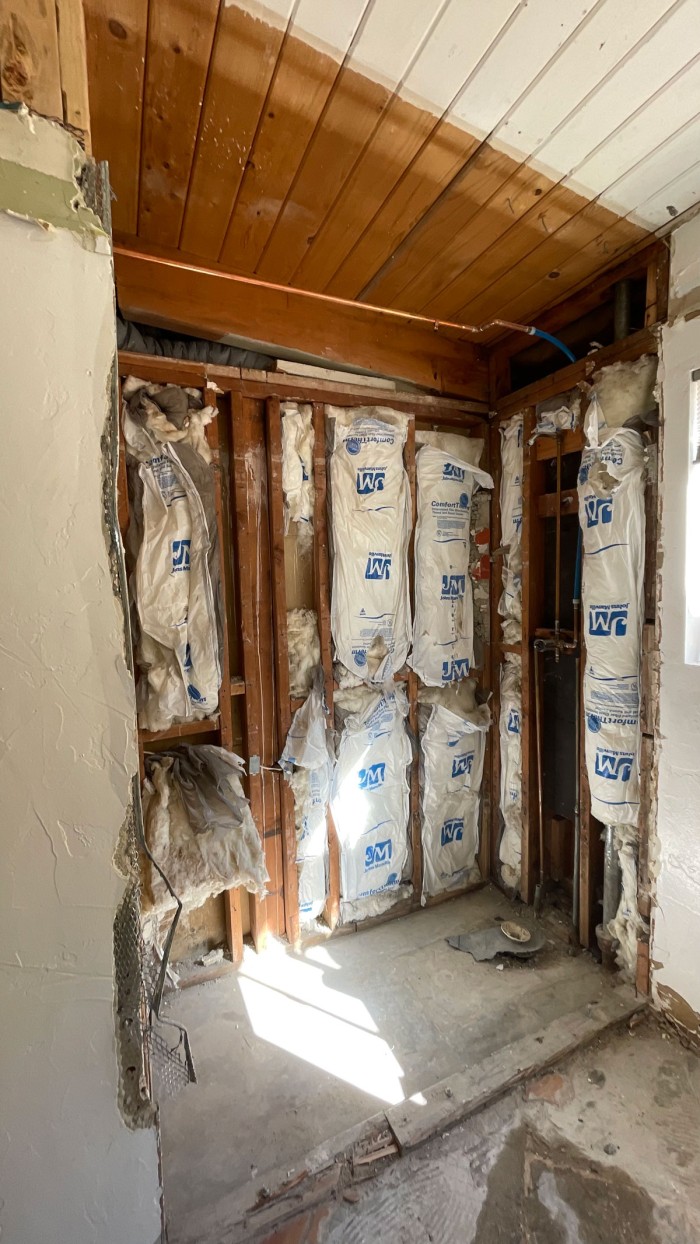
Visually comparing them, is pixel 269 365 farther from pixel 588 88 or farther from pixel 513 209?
pixel 588 88

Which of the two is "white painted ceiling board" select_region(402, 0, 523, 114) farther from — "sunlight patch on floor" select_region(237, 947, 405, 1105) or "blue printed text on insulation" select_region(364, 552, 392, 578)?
"sunlight patch on floor" select_region(237, 947, 405, 1105)

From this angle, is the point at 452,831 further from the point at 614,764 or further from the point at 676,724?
the point at 676,724

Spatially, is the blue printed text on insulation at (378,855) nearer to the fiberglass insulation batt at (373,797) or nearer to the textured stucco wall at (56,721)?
the fiberglass insulation batt at (373,797)

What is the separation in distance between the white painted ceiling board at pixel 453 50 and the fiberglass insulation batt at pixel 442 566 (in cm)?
121

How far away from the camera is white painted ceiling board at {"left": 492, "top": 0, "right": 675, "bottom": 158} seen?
0.99 m

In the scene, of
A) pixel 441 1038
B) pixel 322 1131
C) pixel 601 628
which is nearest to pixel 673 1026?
pixel 441 1038

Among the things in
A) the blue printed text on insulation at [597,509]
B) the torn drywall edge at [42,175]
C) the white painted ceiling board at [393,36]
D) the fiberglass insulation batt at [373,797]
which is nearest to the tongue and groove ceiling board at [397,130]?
the white painted ceiling board at [393,36]


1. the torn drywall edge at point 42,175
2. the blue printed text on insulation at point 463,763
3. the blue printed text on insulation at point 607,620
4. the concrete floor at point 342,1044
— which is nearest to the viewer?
the torn drywall edge at point 42,175

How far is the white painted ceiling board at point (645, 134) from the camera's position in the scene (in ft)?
3.78

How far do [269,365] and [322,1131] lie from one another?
2.57 m

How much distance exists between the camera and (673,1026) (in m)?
1.75

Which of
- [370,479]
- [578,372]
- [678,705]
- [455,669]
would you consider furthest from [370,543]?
[678,705]

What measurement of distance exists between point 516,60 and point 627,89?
0.92ft

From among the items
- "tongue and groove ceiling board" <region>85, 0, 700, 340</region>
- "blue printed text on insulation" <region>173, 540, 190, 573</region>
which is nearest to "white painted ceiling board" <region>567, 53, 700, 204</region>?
"tongue and groove ceiling board" <region>85, 0, 700, 340</region>
